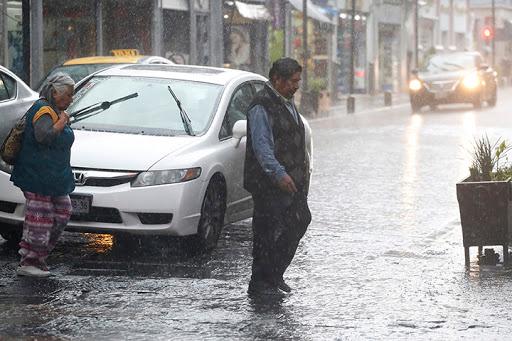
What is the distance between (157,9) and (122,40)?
2.04m

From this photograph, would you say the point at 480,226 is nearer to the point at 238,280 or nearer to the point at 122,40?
the point at 238,280

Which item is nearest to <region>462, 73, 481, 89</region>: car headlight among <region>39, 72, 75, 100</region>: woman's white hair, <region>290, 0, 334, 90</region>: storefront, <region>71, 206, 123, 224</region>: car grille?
<region>290, 0, 334, 90</region>: storefront

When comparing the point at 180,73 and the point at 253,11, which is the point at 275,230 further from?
the point at 253,11

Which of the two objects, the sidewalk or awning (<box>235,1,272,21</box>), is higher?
awning (<box>235,1,272,21</box>)

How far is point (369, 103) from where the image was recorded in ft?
154

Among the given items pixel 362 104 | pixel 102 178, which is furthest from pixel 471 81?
pixel 102 178

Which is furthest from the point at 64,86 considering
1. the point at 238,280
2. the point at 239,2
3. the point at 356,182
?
the point at 239,2

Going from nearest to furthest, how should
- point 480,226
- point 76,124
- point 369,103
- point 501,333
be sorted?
point 501,333 < point 480,226 < point 76,124 < point 369,103

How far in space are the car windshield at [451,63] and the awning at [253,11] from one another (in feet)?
18.2

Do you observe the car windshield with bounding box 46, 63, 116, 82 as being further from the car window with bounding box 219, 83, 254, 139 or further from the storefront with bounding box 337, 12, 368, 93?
the storefront with bounding box 337, 12, 368, 93

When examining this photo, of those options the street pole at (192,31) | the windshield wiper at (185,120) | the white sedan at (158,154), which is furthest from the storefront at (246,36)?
the windshield wiper at (185,120)

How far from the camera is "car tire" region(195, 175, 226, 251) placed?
428 inches

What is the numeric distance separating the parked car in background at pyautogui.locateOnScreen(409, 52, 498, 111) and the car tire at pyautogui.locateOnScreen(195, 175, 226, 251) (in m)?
29.0

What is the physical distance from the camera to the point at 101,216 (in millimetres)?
10430
